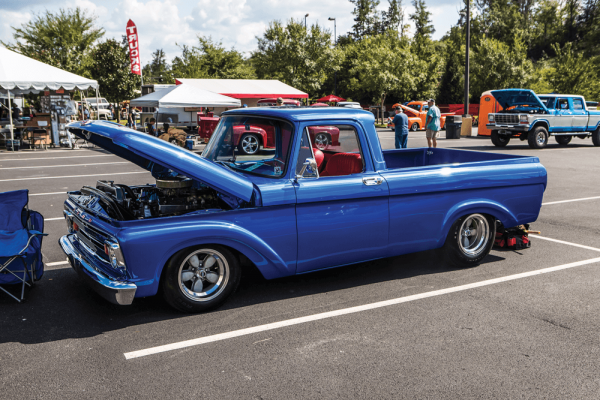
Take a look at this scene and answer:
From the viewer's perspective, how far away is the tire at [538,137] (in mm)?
19531

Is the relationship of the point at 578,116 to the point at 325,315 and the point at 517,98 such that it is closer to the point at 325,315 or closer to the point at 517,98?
the point at 517,98

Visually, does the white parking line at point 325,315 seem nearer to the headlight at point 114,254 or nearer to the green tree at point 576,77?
the headlight at point 114,254

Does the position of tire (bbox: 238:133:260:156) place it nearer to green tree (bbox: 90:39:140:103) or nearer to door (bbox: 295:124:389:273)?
door (bbox: 295:124:389:273)

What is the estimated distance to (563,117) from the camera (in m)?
20.2

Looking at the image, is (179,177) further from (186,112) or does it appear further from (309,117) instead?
(186,112)

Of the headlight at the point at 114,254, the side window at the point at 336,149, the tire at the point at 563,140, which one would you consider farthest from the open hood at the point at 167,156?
the tire at the point at 563,140

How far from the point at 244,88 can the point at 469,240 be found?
113ft

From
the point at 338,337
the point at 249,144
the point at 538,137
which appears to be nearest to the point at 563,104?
the point at 538,137

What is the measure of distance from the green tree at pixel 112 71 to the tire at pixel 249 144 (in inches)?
1550

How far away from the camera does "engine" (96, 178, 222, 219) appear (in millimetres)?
4363

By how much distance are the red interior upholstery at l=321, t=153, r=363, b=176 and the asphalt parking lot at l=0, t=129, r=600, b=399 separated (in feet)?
3.72

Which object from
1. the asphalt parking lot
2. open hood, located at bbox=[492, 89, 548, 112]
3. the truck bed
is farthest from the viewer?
open hood, located at bbox=[492, 89, 548, 112]

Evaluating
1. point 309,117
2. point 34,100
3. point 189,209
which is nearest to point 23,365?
point 189,209

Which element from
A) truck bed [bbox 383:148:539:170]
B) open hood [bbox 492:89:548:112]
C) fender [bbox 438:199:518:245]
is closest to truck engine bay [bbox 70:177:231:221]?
fender [bbox 438:199:518:245]
